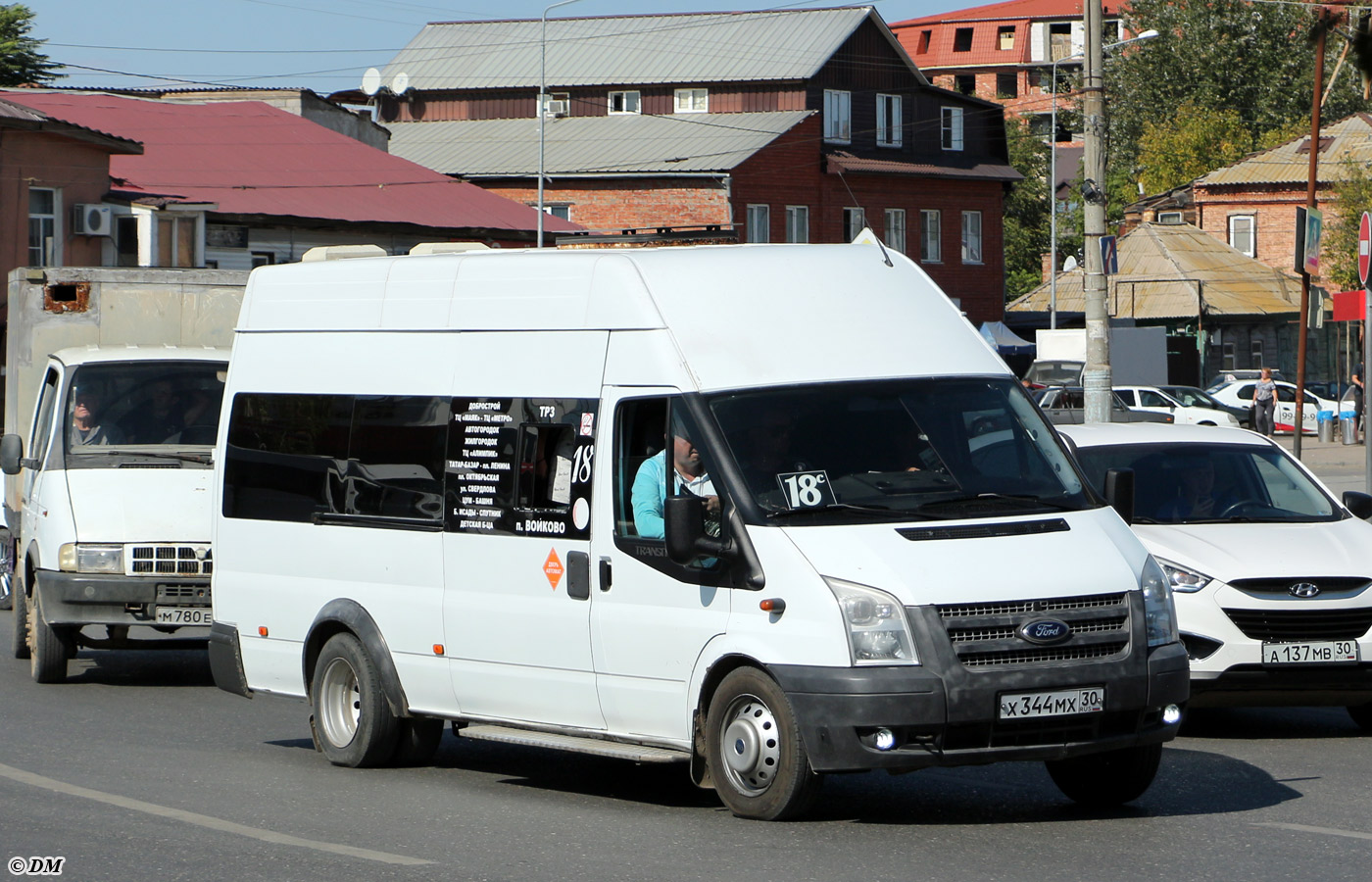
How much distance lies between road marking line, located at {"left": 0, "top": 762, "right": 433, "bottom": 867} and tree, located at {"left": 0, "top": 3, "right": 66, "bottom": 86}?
45609mm

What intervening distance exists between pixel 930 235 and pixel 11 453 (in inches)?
2260

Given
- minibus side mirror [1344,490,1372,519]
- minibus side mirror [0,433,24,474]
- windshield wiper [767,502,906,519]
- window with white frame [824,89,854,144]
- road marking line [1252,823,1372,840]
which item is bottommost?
road marking line [1252,823,1372,840]

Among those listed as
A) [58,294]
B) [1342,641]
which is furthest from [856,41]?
[1342,641]

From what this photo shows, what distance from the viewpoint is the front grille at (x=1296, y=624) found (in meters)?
9.51

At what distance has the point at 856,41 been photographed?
66.5m

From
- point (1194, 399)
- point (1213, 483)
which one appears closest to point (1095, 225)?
point (1213, 483)

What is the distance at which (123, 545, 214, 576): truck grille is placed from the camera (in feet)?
41.3

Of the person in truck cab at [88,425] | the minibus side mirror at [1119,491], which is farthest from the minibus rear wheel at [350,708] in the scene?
the person in truck cab at [88,425]

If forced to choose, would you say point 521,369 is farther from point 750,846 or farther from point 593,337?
point 750,846

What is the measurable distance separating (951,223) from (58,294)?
56.8 m

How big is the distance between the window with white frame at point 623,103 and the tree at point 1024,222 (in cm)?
2686

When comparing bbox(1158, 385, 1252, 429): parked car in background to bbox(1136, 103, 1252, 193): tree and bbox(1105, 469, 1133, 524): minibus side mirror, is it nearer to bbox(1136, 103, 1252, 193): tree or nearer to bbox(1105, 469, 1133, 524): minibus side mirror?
bbox(1105, 469, 1133, 524): minibus side mirror

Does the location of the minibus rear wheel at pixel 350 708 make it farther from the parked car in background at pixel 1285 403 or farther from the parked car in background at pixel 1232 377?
the parked car in background at pixel 1232 377

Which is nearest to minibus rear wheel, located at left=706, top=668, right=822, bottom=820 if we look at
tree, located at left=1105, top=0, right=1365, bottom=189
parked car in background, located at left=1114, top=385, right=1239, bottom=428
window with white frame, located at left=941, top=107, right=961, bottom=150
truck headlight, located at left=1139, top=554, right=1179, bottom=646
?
truck headlight, located at left=1139, top=554, right=1179, bottom=646
